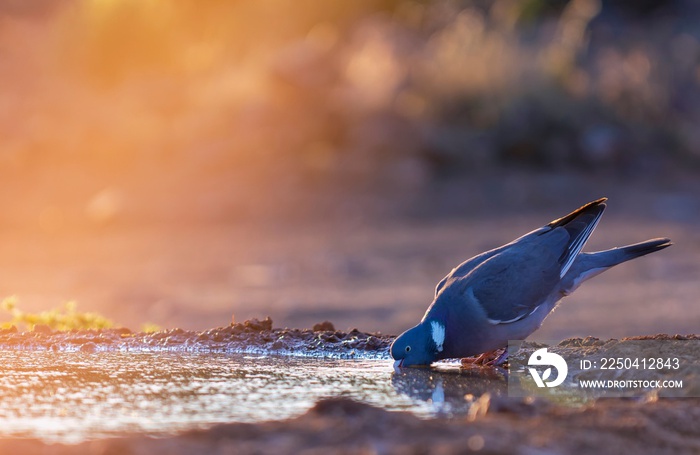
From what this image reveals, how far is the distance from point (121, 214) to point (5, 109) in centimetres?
702

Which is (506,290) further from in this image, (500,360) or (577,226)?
(577,226)

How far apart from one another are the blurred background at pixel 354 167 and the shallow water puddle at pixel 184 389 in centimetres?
529

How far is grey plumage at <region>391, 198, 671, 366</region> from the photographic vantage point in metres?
5.35

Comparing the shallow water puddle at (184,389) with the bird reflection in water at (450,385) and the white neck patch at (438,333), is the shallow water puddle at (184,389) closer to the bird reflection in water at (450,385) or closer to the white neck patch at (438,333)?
the bird reflection in water at (450,385)

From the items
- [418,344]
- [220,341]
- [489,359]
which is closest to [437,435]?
[418,344]

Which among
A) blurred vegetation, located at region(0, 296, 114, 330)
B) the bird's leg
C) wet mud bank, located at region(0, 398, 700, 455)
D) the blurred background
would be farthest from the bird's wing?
the blurred background

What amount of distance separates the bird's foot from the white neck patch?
40 centimetres

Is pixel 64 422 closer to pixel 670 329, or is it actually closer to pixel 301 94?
pixel 670 329

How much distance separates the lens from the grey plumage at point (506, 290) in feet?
17.6

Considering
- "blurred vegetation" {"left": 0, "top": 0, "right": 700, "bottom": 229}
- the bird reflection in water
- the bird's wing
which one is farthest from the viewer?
"blurred vegetation" {"left": 0, "top": 0, "right": 700, "bottom": 229}

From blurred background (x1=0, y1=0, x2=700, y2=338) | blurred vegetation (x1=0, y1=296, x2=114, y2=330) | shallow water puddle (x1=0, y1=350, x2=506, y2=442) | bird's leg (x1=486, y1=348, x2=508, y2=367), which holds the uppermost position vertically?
blurred background (x1=0, y1=0, x2=700, y2=338)

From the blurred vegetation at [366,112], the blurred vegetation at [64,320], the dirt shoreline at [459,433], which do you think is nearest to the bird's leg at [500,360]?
the dirt shoreline at [459,433]

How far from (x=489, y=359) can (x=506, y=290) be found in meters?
0.41

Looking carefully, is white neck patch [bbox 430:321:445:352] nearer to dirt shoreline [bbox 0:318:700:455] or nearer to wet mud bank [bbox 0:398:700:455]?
dirt shoreline [bbox 0:318:700:455]
